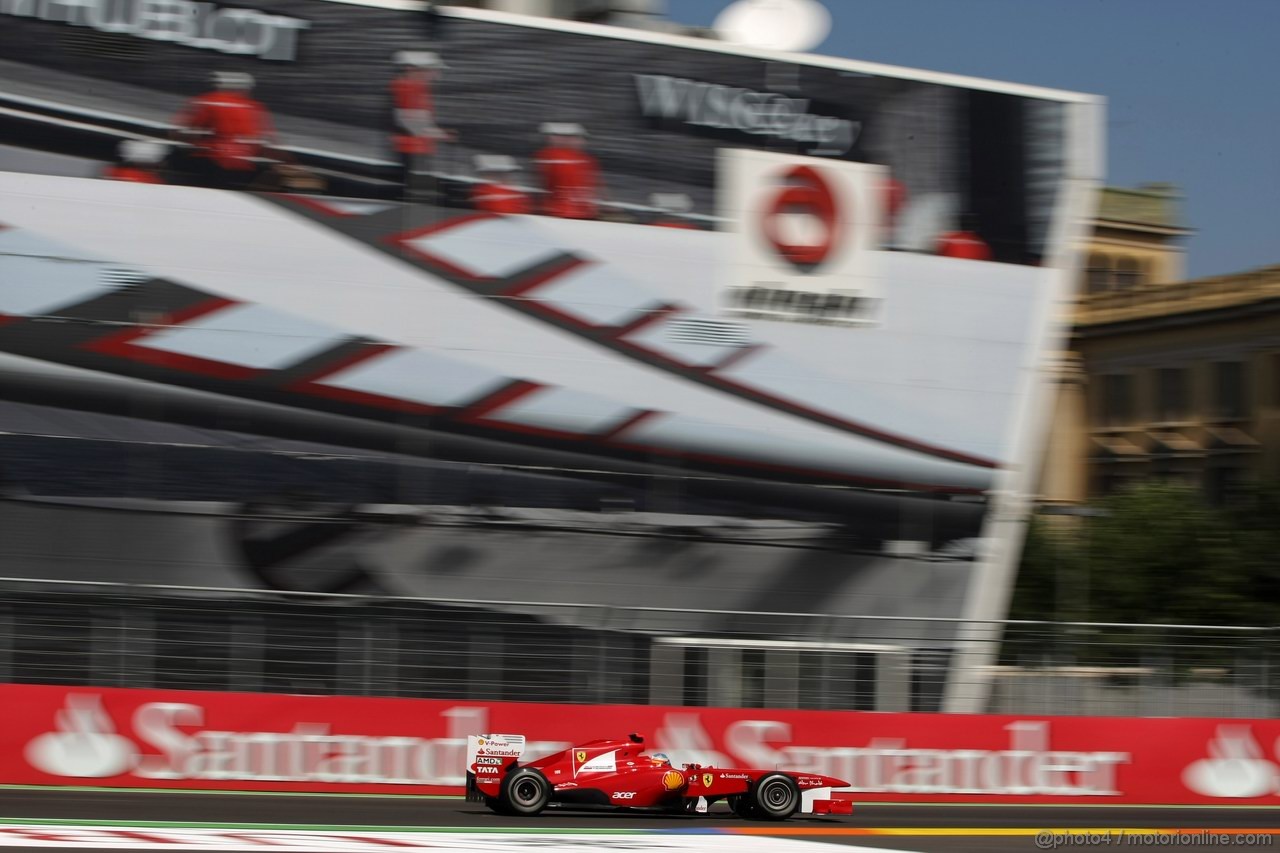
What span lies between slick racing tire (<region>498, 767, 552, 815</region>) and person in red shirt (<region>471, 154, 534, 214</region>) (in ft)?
28.5

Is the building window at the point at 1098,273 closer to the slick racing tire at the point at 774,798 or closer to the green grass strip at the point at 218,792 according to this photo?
the green grass strip at the point at 218,792

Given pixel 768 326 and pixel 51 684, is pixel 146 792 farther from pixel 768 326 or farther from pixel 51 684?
pixel 768 326

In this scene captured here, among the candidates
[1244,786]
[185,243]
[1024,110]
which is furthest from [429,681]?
[1024,110]

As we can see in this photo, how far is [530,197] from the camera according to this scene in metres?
21.3

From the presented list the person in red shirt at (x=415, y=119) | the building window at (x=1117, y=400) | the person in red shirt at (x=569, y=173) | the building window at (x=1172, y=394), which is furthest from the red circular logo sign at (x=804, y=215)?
the building window at (x=1117, y=400)

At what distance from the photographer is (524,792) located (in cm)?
1469

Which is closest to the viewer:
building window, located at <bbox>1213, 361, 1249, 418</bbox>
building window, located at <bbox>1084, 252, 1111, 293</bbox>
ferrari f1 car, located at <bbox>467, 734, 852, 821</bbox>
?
ferrari f1 car, located at <bbox>467, 734, 852, 821</bbox>

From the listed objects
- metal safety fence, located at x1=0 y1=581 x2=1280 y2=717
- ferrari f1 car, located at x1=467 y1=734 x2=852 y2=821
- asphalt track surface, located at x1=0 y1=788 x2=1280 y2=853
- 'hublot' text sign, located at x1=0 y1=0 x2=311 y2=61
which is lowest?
asphalt track surface, located at x1=0 y1=788 x2=1280 y2=853

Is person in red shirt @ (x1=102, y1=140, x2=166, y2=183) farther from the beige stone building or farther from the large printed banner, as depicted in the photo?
the beige stone building

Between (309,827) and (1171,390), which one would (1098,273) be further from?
(309,827)

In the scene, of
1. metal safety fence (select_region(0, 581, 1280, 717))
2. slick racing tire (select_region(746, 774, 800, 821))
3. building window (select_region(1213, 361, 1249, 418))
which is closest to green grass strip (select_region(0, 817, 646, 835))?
slick racing tire (select_region(746, 774, 800, 821))

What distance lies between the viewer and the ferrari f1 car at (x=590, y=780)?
47.8ft

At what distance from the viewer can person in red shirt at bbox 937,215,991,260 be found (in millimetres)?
22984

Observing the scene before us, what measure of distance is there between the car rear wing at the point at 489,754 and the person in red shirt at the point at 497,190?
848 cm
